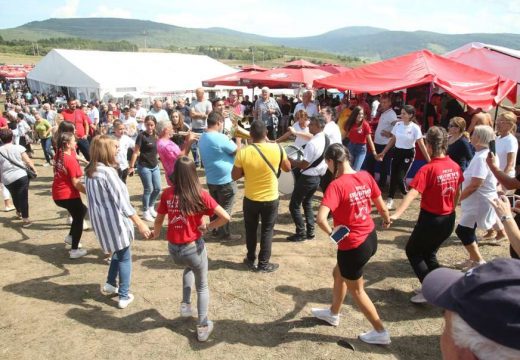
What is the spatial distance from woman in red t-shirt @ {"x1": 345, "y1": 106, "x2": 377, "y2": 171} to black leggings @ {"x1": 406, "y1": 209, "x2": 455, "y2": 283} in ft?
11.2

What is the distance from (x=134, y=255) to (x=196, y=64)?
26109 mm

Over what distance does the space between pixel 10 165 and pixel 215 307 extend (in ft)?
14.9

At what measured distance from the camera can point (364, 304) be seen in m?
3.31

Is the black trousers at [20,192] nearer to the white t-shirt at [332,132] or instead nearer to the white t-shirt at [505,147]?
the white t-shirt at [332,132]

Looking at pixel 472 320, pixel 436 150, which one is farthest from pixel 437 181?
pixel 472 320

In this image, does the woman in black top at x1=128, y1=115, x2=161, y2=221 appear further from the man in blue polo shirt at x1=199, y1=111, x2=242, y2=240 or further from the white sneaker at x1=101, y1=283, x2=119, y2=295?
the white sneaker at x1=101, y1=283, x2=119, y2=295

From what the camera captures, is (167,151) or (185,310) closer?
(185,310)

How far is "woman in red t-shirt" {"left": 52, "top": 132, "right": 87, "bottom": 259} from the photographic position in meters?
4.94

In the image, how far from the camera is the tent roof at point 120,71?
74.8 ft

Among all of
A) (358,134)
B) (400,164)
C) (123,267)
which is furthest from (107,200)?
(400,164)

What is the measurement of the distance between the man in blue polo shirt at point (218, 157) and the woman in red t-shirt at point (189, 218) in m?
1.84

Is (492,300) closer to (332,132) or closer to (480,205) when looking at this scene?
(480,205)

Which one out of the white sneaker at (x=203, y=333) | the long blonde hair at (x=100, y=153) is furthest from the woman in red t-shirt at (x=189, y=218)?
the long blonde hair at (x=100, y=153)

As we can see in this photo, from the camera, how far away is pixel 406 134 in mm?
6664
